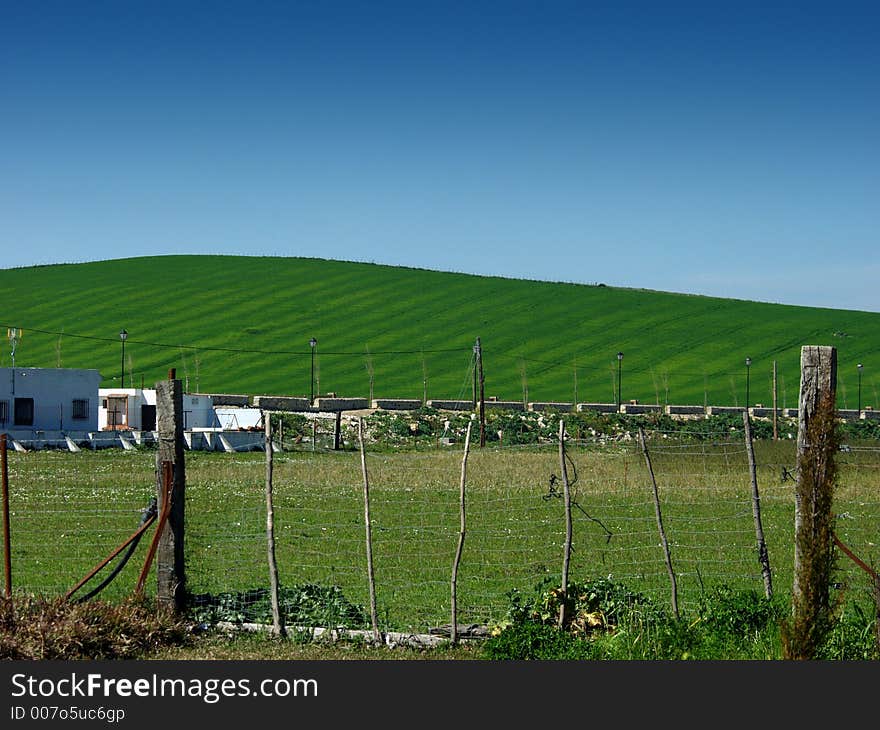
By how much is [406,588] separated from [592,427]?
64.1 meters

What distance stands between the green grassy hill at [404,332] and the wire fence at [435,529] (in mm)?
67260

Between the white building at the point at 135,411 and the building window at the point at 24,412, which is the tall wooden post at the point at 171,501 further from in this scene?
the white building at the point at 135,411

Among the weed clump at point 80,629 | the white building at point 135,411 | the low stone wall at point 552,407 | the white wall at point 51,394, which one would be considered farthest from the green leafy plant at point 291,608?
the low stone wall at point 552,407

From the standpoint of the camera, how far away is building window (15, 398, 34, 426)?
57406 mm

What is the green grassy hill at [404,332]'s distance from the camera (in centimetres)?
10769

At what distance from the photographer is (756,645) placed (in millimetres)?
10094

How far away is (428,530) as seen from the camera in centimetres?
2220

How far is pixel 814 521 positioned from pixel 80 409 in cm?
5649

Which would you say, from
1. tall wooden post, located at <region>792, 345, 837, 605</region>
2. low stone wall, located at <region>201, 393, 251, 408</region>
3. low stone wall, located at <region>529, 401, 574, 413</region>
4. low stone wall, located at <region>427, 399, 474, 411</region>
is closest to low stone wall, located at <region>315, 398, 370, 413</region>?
low stone wall, located at <region>427, 399, 474, 411</region>

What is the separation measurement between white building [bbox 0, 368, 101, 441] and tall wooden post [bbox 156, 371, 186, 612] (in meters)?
45.2

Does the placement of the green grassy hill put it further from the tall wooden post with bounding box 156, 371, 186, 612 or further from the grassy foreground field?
the tall wooden post with bounding box 156, 371, 186, 612

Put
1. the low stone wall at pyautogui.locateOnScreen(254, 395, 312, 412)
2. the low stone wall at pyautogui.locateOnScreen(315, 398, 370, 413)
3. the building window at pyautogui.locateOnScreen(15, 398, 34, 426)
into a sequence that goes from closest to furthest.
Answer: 1. the building window at pyautogui.locateOnScreen(15, 398, 34, 426)
2. the low stone wall at pyautogui.locateOnScreen(254, 395, 312, 412)
3. the low stone wall at pyautogui.locateOnScreen(315, 398, 370, 413)

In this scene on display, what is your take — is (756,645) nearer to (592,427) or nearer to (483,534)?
(483,534)

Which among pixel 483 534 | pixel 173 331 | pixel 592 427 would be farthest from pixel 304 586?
pixel 173 331
